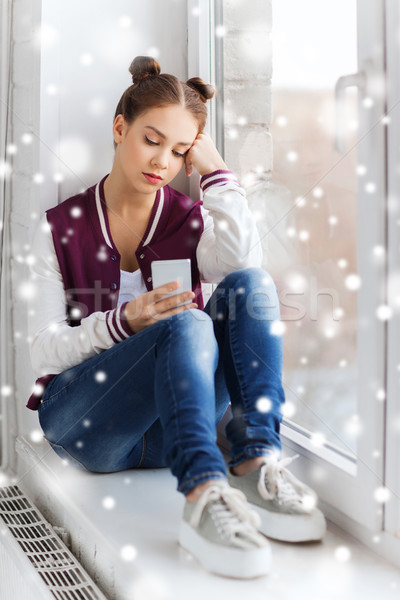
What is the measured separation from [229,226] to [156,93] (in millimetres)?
274

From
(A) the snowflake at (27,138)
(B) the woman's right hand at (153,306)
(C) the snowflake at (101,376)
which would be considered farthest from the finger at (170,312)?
(A) the snowflake at (27,138)

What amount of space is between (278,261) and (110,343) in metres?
0.43

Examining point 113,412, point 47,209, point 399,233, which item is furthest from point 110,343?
point 399,233

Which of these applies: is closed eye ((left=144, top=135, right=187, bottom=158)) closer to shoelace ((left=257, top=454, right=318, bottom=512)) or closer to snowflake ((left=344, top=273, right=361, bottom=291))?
snowflake ((left=344, top=273, right=361, bottom=291))

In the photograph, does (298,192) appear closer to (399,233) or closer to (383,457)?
(399,233)

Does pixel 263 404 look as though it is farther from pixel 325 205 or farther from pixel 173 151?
pixel 173 151

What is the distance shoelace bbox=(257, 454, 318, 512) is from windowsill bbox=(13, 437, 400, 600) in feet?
0.22

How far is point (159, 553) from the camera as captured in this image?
2.91 ft

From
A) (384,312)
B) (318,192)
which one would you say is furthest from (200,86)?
(384,312)

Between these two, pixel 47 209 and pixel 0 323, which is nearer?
pixel 47 209

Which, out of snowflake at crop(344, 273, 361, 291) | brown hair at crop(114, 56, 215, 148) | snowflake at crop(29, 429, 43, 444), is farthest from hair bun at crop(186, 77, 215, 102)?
snowflake at crop(29, 429, 43, 444)

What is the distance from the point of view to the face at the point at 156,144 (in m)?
1.13

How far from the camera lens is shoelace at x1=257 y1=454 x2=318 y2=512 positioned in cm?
90

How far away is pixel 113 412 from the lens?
3.45ft
